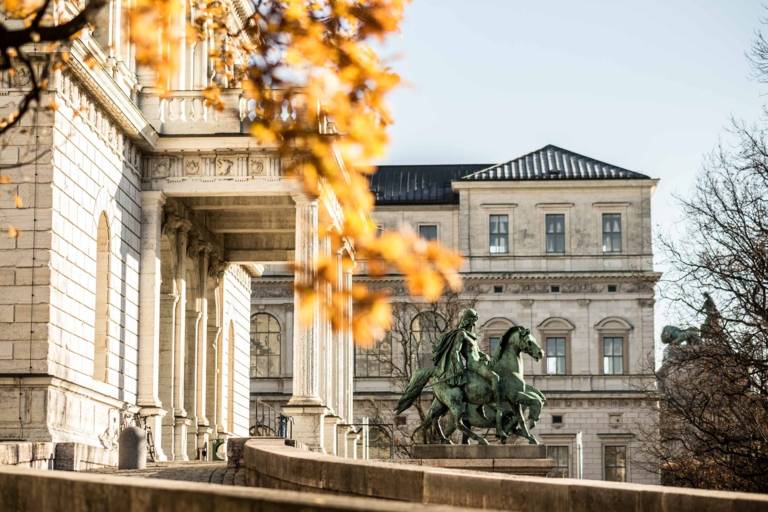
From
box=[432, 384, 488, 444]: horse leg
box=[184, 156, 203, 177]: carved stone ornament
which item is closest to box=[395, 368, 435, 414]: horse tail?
box=[432, 384, 488, 444]: horse leg

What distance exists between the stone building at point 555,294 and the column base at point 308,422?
42679 millimetres

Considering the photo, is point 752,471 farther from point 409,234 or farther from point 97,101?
point 409,234

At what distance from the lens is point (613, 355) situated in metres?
83.7

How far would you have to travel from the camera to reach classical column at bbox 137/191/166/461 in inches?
1426

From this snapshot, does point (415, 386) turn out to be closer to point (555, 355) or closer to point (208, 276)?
point (208, 276)

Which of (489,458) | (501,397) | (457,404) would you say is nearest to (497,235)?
(501,397)

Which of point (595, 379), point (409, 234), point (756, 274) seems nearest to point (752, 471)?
point (756, 274)

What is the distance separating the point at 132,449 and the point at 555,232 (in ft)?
199

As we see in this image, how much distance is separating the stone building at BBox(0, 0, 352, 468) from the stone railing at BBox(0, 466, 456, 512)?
12053 millimetres

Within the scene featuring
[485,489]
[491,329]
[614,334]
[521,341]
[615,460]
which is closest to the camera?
[485,489]

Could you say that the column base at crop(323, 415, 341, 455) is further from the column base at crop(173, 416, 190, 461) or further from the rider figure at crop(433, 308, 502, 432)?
the rider figure at crop(433, 308, 502, 432)

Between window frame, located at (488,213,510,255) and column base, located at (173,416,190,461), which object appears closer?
column base, located at (173,416,190,461)

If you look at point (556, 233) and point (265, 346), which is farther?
point (556, 233)

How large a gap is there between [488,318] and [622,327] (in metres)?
7.35
